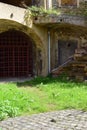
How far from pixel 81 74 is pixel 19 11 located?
356 centimetres

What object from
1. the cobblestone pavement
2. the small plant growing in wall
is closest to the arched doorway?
the small plant growing in wall

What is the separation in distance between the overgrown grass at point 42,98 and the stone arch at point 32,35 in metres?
2.70

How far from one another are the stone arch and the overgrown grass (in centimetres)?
270

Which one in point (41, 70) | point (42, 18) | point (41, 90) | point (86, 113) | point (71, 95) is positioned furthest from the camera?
point (41, 70)

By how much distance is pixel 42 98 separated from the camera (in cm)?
1226

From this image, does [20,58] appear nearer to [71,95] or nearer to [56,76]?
[56,76]

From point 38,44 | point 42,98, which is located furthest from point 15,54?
point 42,98

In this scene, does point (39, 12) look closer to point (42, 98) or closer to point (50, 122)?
point (42, 98)

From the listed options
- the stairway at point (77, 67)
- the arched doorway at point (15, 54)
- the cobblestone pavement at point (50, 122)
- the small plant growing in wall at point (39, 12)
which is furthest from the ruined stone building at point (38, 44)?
the cobblestone pavement at point (50, 122)

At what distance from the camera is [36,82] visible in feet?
51.3

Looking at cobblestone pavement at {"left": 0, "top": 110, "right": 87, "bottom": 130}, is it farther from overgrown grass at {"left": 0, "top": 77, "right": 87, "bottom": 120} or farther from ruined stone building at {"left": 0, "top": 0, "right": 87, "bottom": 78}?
ruined stone building at {"left": 0, "top": 0, "right": 87, "bottom": 78}

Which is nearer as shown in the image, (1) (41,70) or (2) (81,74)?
(2) (81,74)

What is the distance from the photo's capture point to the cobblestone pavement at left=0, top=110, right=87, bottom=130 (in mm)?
8562

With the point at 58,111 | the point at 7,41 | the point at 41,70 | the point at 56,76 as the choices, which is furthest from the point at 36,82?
the point at 58,111
